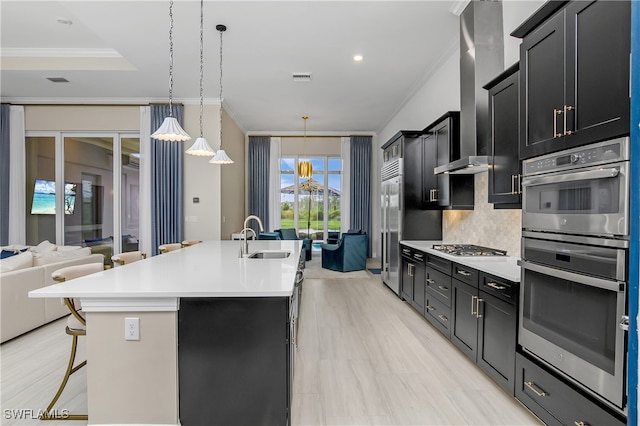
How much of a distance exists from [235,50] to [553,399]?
4505mm

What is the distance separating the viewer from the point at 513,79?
2395 mm

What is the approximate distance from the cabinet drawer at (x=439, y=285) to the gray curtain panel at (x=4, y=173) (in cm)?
726

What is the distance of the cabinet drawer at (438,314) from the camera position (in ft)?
10.0

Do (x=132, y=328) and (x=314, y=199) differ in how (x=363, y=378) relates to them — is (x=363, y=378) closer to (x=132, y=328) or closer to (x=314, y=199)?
(x=132, y=328)

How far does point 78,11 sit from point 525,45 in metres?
4.10

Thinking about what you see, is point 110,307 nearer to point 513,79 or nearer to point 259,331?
point 259,331

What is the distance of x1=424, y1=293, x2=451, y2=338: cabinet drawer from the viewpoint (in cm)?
306

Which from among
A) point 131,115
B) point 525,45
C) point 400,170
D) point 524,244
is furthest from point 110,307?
point 131,115

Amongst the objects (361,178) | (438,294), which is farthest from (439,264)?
(361,178)

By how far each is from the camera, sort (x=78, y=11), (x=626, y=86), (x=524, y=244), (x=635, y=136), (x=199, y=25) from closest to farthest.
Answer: (x=635, y=136), (x=626, y=86), (x=524, y=244), (x=78, y=11), (x=199, y=25)

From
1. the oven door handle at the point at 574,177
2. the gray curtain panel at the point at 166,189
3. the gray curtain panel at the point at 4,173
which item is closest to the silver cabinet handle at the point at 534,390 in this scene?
the oven door handle at the point at 574,177

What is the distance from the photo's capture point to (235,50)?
13.0 ft

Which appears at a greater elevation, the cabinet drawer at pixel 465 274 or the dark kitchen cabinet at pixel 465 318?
the cabinet drawer at pixel 465 274

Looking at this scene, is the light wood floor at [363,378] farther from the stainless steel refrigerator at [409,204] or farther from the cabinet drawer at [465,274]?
the stainless steel refrigerator at [409,204]
